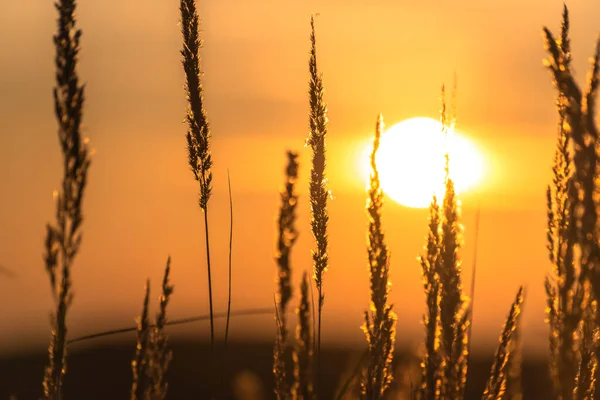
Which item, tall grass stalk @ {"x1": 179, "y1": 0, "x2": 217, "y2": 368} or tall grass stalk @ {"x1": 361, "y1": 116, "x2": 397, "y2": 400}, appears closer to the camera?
tall grass stalk @ {"x1": 361, "y1": 116, "x2": 397, "y2": 400}

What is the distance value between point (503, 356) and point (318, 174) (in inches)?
49.0

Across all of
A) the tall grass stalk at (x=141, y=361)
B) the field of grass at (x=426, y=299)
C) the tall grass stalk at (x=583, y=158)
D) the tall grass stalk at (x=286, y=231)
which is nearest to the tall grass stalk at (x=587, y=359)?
the field of grass at (x=426, y=299)

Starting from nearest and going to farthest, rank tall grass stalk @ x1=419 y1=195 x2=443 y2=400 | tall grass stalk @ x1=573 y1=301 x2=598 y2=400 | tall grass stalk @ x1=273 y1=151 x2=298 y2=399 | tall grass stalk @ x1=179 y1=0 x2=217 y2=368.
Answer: tall grass stalk @ x1=273 y1=151 x2=298 y2=399 → tall grass stalk @ x1=419 y1=195 x2=443 y2=400 → tall grass stalk @ x1=573 y1=301 x2=598 y2=400 → tall grass stalk @ x1=179 y1=0 x2=217 y2=368

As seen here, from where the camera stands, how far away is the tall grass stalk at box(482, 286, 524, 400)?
104 inches

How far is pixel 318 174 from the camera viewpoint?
3564mm

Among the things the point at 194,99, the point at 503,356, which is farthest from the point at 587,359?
the point at 194,99

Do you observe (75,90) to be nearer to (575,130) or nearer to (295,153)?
(295,153)

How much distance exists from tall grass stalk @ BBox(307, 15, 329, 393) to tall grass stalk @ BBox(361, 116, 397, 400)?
0.89 meters

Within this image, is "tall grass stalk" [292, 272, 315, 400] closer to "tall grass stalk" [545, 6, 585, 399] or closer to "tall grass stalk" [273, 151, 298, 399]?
"tall grass stalk" [273, 151, 298, 399]

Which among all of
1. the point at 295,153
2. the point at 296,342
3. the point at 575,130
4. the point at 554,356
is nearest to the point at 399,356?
the point at 554,356

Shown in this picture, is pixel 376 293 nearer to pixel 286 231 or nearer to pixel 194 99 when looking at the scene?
pixel 286 231

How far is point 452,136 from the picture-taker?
285 cm

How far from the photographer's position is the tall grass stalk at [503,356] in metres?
2.64

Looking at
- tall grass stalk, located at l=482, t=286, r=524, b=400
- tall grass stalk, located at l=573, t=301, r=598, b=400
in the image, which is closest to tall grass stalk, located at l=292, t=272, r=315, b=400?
tall grass stalk, located at l=482, t=286, r=524, b=400
